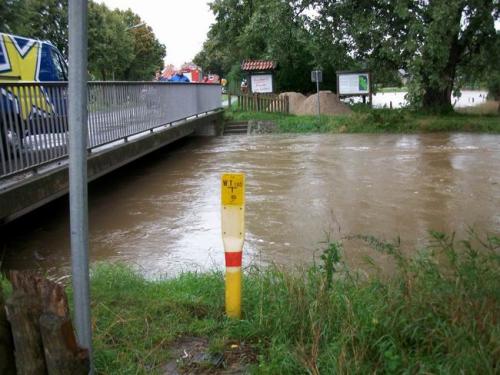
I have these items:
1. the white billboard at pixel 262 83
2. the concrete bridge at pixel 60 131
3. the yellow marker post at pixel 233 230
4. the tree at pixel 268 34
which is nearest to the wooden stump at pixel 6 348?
the yellow marker post at pixel 233 230

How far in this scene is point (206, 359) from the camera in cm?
326

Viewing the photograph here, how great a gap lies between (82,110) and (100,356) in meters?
1.44

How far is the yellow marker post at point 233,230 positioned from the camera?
3.81m

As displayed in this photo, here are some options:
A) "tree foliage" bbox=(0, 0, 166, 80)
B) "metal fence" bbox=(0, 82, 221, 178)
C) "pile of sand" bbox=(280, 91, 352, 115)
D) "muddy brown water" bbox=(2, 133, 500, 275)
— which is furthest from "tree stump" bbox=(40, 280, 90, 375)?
"pile of sand" bbox=(280, 91, 352, 115)

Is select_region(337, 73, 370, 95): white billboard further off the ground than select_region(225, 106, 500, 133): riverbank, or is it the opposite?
select_region(337, 73, 370, 95): white billboard

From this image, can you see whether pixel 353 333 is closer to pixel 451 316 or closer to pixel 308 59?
pixel 451 316

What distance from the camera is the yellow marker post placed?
150 inches

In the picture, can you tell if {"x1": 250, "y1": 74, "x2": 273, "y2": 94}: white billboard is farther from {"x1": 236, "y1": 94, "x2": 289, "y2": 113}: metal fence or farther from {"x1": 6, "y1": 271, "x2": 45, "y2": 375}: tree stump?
{"x1": 6, "y1": 271, "x2": 45, "y2": 375}: tree stump

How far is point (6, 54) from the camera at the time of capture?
10.4 meters

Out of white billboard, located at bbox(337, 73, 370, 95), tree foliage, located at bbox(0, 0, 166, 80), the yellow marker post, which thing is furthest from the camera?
white billboard, located at bbox(337, 73, 370, 95)

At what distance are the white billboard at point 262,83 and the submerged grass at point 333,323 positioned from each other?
26749 mm

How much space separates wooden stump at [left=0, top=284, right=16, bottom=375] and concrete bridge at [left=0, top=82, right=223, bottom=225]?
4.04 metres


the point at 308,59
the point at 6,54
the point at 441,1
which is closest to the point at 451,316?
the point at 6,54

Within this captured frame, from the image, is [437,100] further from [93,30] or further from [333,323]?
[93,30]
